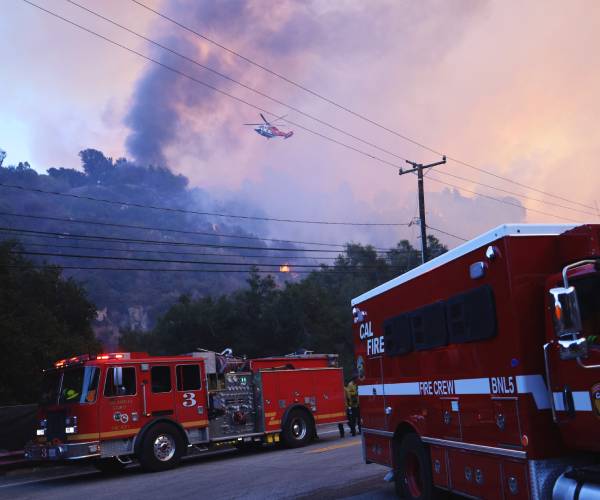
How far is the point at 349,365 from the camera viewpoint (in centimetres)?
4772

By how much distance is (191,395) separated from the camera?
14820 mm

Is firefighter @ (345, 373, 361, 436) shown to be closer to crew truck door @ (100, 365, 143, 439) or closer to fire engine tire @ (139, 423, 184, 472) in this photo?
fire engine tire @ (139, 423, 184, 472)

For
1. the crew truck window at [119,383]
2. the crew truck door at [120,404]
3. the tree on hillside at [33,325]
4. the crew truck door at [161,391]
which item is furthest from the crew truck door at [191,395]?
the tree on hillside at [33,325]

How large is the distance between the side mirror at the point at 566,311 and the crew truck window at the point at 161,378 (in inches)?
427

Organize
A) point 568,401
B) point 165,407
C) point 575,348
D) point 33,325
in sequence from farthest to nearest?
point 33,325, point 165,407, point 568,401, point 575,348

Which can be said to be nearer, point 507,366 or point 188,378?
point 507,366

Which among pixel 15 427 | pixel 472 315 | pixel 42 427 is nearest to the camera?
pixel 472 315

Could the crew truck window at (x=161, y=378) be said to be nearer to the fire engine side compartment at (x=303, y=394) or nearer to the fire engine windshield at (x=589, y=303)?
the fire engine side compartment at (x=303, y=394)

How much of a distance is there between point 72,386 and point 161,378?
1.95 metres

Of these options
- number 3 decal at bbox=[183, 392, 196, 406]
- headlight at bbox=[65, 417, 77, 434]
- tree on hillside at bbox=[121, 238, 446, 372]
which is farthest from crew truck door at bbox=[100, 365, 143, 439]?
tree on hillside at bbox=[121, 238, 446, 372]

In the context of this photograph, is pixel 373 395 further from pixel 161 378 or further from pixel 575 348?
pixel 161 378

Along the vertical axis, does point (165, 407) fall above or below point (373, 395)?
below

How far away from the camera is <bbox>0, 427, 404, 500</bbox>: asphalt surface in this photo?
9648 mm

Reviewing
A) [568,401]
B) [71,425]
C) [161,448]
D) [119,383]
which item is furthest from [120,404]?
[568,401]
